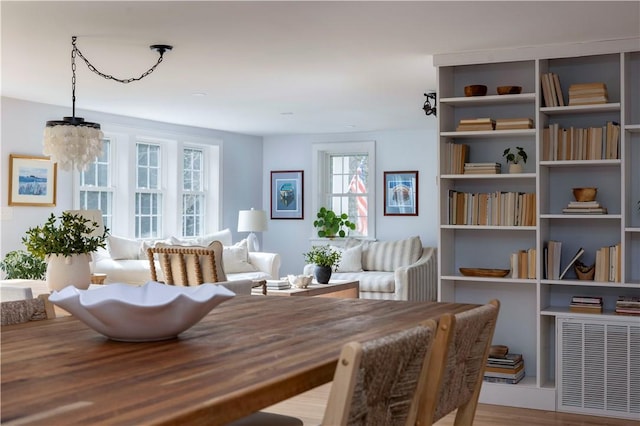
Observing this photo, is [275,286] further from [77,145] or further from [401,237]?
[401,237]

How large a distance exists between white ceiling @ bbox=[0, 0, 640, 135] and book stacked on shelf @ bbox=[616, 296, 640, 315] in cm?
166

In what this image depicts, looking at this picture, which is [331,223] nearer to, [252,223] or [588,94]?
[252,223]

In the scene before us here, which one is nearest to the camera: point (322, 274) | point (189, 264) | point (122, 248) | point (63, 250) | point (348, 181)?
point (63, 250)

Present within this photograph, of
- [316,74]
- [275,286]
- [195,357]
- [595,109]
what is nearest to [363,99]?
[316,74]

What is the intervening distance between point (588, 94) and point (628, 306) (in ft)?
4.52

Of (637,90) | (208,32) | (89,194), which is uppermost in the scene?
(208,32)

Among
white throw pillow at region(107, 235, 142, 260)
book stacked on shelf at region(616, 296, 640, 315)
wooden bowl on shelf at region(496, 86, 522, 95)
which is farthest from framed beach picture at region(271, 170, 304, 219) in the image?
book stacked on shelf at region(616, 296, 640, 315)

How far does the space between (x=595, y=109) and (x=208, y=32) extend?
252 cm

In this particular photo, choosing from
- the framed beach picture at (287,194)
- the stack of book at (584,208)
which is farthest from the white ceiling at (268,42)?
the framed beach picture at (287,194)

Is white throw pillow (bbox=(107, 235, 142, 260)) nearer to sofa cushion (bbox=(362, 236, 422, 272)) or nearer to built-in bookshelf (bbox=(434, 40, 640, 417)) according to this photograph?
sofa cushion (bbox=(362, 236, 422, 272))

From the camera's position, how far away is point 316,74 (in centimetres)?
630

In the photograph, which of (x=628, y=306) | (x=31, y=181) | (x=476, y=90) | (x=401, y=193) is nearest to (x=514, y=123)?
(x=476, y=90)

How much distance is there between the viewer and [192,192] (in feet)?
33.6

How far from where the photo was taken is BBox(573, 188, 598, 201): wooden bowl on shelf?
5.00m
